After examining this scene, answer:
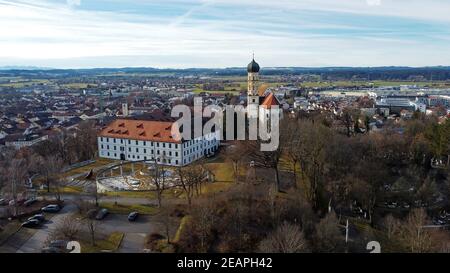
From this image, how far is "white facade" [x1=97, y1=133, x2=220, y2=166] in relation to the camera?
3762 centimetres

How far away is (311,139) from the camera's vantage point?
1068 inches

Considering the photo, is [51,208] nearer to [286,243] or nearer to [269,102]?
[286,243]

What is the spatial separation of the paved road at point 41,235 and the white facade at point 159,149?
13.0 metres

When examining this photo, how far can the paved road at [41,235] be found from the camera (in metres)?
19.5

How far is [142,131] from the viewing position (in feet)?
130

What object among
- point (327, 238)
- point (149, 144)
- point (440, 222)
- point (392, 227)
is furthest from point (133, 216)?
point (440, 222)

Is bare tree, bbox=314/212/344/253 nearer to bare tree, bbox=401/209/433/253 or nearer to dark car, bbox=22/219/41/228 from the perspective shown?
bare tree, bbox=401/209/433/253

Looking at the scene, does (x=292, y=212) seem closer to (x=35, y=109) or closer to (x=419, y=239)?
(x=419, y=239)

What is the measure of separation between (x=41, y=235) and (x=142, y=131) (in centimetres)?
1932

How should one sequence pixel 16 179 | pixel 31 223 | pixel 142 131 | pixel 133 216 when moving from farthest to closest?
pixel 142 131 < pixel 16 179 < pixel 133 216 < pixel 31 223

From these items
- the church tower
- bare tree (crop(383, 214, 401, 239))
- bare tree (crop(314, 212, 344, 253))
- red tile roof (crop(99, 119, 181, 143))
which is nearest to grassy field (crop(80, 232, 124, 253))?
bare tree (crop(314, 212, 344, 253))

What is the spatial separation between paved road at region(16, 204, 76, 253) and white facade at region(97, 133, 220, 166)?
13.0 metres
